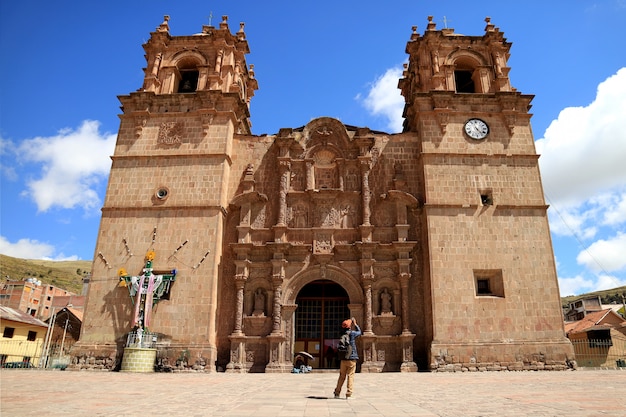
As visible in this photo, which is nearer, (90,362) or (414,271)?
(90,362)

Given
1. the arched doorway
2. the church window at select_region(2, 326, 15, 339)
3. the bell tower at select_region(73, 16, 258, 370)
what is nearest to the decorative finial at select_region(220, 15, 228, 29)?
the bell tower at select_region(73, 16, 258, 370)

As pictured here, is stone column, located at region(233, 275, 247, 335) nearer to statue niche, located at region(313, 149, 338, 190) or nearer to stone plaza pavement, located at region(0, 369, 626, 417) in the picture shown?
statue niche, located at region(313, 149, 338, 190)

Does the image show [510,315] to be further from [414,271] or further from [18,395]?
[18,395]

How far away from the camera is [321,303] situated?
792 inches

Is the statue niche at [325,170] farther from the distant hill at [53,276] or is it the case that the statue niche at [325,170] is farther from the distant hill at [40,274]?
the distant hill at [40,274]

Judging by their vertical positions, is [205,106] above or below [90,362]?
above

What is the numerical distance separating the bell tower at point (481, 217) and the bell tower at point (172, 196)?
9.43 meters

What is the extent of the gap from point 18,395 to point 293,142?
50.2 ft

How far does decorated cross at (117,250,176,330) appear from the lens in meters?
18.0

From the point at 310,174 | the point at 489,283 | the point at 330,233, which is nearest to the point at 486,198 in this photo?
the point at 489,283

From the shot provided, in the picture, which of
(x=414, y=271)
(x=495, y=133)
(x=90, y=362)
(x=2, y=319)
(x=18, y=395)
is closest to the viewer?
(x=18, y=395)

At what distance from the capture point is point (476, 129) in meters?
21.0

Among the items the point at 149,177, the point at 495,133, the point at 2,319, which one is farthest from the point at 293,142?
the point at 2,319

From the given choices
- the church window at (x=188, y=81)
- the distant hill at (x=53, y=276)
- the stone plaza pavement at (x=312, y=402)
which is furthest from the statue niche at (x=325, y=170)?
the distant hill at (x=53, y=276)
